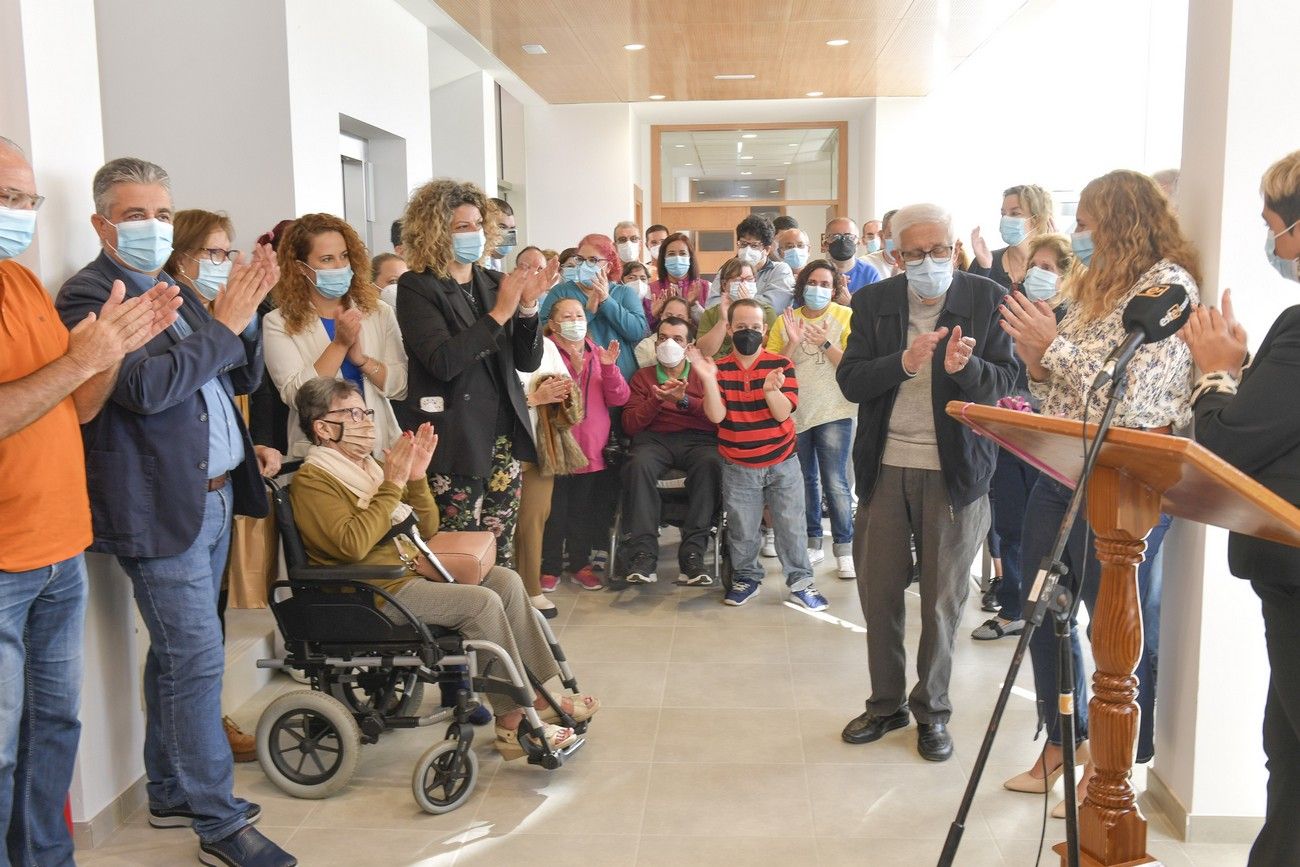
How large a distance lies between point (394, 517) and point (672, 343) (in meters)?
2.31

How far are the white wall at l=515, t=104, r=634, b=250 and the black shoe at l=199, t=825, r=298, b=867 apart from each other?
9.45m

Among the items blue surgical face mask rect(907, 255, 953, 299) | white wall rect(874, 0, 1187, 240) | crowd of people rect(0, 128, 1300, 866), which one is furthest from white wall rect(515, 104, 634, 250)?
blue surgical face mask rect(907, 255, 953, 299)

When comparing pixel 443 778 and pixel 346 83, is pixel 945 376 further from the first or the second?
pixel 346 83

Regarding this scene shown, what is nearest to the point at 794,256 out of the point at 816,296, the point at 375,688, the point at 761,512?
the point at 816,296

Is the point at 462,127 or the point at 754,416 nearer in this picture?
the point at 754,416

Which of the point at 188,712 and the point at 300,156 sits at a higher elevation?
the point at 300,156

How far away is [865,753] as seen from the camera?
3268 millimetres

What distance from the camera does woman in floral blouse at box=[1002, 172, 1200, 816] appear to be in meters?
2.45

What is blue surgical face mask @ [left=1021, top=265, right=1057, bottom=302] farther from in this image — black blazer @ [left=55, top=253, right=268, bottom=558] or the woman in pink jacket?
black blazer @ [left=55, top=253, right=268, bottom=558]

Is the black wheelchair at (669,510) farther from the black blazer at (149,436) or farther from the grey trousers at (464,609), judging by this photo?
the black blazer at (149,436)

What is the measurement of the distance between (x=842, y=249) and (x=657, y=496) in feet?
5.89

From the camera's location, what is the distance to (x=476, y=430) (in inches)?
144

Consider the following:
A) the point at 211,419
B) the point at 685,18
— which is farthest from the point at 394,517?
the point at 685,18

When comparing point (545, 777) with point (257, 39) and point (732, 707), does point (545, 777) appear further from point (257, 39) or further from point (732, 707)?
point (257, 39)
